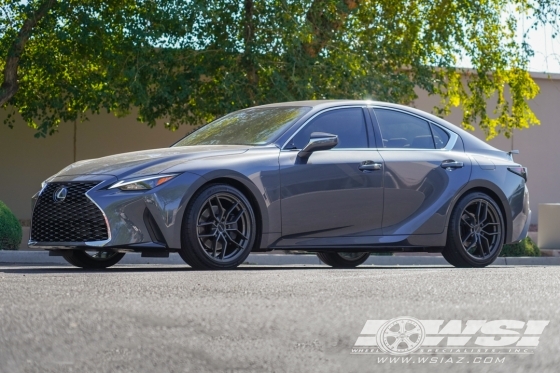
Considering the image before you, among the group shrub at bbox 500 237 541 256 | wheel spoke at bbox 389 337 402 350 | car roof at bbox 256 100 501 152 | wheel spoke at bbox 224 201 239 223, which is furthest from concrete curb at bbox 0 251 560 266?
wheel spoke at bbox 389 337 402 350

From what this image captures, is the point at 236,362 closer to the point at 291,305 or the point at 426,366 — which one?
the point at 426,366

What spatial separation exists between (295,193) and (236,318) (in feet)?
14.0

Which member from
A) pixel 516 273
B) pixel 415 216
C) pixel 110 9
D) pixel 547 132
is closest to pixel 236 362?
→ pixel 516 273

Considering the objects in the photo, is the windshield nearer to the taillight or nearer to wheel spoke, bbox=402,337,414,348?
the taillight

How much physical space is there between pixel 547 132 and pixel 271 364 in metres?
24.3

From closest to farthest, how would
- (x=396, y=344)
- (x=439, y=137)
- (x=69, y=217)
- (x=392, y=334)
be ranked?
(x=396, y=344) < (x=392, y=334) < (x=69, y=217) < (x=439, y=137)

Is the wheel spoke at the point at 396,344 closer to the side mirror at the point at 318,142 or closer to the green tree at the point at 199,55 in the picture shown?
the side mirror at the point at 318,142

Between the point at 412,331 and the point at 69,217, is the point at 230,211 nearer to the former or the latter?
the point at 69,217

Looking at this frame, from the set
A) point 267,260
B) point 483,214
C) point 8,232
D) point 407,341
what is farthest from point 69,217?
point 8,232

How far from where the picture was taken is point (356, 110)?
9.46 metres

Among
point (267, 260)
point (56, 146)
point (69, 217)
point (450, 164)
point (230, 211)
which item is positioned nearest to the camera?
point (69, 217)

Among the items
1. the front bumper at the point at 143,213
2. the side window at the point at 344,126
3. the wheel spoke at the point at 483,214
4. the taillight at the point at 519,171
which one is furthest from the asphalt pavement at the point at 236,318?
the taillight at the point at 519,171

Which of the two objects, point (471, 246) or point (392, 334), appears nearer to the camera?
point (392, 334)

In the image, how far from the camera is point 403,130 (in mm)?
9688
